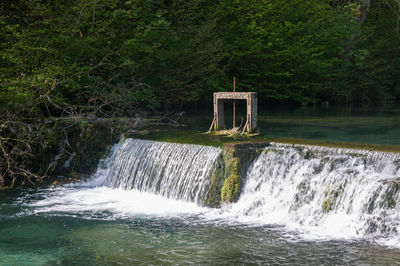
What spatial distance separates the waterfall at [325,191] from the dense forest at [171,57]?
15.6 ft

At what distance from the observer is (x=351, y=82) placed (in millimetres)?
35375

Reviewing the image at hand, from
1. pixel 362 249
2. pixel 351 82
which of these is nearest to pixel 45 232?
pixel 362 249

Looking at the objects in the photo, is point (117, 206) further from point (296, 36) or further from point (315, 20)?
point (315, 20)

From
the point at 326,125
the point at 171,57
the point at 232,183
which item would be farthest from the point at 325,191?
the point at 171,57

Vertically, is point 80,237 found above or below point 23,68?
below

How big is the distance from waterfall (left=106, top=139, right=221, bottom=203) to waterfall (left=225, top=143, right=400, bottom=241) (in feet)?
3.38

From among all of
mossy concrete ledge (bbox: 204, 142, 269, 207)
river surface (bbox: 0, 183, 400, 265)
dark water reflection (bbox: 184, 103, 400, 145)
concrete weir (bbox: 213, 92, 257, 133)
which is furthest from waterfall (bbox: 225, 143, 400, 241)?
dark water reflection (bbox: 184, 103, 400, 145)

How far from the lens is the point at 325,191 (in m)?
10.6

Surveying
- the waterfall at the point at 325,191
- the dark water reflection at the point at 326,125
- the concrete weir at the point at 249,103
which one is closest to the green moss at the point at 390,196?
the waterfall at the point at 325,191

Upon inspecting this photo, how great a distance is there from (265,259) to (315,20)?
2478 cm

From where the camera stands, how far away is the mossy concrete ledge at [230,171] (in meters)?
11.8

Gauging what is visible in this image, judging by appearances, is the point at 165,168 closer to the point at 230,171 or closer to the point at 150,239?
the point at 230,171

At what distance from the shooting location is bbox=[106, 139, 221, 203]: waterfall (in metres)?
12.5

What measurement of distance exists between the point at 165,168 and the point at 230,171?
77.1 inches
